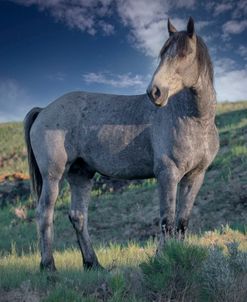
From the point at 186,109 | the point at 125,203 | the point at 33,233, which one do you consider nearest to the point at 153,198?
the point at 125,203

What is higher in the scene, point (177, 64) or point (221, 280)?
point (177, 64)

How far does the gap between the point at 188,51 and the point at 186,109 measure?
2.50ft

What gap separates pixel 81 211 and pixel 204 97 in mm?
2593

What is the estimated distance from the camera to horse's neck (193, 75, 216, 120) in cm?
573

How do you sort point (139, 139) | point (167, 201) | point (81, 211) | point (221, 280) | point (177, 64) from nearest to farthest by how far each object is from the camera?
point (221, 280), point (177, 64), point (167, 201), point (139, 139), point (81, 211)

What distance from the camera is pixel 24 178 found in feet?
62.9

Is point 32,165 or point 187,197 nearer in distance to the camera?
point 187,197

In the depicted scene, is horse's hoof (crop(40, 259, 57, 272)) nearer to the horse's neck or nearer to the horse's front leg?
the horse's front leg

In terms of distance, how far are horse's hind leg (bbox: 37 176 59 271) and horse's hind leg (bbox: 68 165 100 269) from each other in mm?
517

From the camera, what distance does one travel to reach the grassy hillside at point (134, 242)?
426 centimetres

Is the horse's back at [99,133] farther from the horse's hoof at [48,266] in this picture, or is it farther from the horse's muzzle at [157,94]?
the horse's hoof at [48,266]

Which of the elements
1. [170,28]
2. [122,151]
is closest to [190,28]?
[170,28]

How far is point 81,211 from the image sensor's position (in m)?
6.96

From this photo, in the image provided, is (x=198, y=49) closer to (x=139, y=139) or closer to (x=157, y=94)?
(x=157, y=94)
